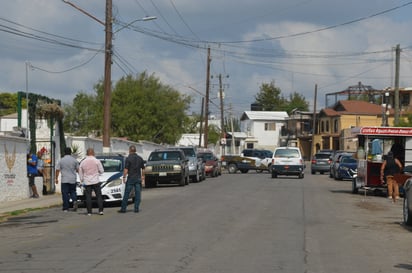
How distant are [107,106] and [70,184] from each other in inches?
474

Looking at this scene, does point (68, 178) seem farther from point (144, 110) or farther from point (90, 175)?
point (144, 110)

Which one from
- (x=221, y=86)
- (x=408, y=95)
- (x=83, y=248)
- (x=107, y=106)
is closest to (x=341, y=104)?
(x=408, y=95)

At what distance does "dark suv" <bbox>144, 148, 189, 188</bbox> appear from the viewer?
34.4 meters

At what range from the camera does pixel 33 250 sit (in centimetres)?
1295

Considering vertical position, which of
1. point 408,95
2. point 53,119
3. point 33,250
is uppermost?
point 408,95

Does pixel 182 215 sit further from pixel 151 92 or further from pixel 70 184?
pixel 151 92

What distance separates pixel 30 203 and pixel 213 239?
11.6 m

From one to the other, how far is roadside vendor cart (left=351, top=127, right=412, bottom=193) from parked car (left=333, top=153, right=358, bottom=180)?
12.1 m

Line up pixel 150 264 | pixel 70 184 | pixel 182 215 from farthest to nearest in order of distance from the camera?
pixel 70 184 → pixel 182 215 → pixel 150 264

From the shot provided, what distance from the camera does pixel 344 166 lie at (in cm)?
4241

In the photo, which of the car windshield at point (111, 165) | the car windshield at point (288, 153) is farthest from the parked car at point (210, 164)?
the car windshield at point (111, 165)

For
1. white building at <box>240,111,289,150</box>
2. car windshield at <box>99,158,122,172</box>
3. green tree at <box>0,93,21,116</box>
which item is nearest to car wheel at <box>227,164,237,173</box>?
car windshield at <box>99,158,122,172</box>

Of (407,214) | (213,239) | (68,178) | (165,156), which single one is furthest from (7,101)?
(213,239)

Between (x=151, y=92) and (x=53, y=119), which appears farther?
(x=151, y=92)
